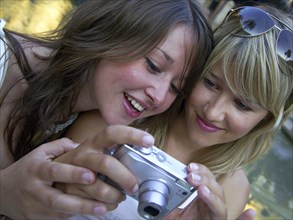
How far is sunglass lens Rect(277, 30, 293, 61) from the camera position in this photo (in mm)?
1399

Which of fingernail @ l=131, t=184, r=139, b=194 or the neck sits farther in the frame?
the neck

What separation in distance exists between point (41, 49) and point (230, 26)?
2.33 ft

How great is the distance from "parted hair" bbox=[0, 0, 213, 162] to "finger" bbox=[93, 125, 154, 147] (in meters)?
0.48

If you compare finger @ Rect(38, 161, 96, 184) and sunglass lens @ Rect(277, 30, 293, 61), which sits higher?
sunglass lens @ Rect(277, 30, 293, 61)

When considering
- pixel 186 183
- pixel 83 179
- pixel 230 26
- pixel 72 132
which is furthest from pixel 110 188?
pixel 230 26

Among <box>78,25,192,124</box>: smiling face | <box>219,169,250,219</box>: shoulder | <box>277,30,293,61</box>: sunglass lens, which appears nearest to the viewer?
<box>78,25,192,124</box>: smiling face

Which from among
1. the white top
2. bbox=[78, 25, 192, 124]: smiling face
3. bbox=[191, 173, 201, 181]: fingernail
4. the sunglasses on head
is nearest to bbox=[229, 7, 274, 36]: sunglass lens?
the sunglasses on head

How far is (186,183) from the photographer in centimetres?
86

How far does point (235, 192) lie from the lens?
1646mm

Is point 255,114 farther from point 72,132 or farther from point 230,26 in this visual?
point 72,132

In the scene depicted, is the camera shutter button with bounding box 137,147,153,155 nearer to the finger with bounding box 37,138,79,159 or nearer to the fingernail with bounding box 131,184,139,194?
the fingernail with bounding box 131,184,139,194

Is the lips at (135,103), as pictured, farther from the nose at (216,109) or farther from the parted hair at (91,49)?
the nose at (216,109)

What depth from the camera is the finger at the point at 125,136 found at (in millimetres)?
826

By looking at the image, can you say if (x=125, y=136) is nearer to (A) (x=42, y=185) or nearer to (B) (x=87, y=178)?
(B) (x=87, y=178)
